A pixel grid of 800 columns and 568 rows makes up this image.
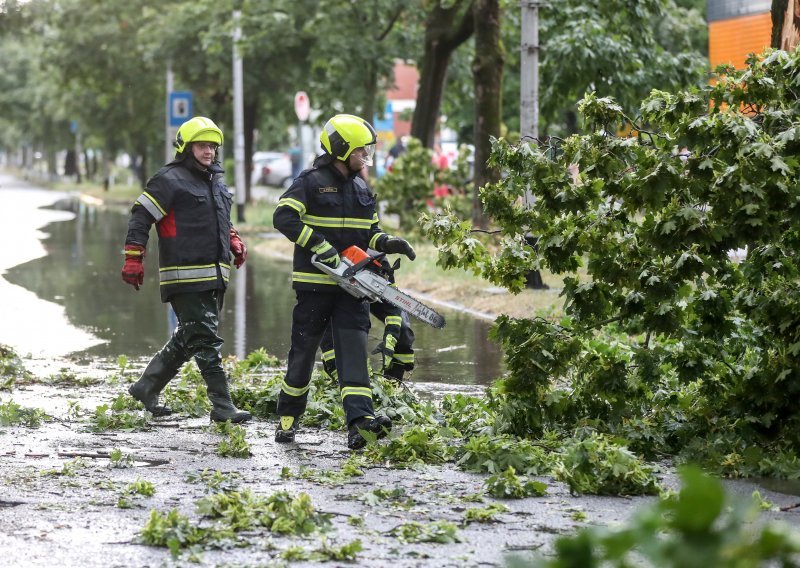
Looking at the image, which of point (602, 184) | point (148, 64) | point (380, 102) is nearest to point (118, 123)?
point (148, 64)

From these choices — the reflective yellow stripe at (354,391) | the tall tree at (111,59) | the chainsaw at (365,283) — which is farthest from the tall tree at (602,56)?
the tall tree at (111,59)

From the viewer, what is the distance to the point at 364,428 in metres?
7.82

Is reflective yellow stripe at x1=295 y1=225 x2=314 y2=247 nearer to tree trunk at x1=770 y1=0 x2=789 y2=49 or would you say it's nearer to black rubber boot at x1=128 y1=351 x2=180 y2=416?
black rubber boot at x1=128 y1=351 x2=180 y2=416

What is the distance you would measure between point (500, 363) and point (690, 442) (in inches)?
176

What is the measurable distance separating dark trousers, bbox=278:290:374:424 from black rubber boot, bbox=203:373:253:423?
626 mm

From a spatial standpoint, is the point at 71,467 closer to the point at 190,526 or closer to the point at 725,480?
the point at 190,526

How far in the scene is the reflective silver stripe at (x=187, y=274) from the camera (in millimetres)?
8469

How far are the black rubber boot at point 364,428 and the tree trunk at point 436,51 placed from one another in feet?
56.5

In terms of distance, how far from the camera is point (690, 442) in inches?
292

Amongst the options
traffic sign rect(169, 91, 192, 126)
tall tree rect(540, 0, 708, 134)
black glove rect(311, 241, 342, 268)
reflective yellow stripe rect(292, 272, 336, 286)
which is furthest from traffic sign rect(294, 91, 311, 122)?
black glove rect(311, 241, 342, 268)

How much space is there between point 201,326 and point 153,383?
60 centimetres

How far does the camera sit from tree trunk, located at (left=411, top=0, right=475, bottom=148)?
2501 centimetres

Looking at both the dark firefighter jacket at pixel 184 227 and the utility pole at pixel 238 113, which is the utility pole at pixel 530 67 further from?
the utility pole at pixel 238 113

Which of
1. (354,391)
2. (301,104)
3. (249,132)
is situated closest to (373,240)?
(354,391)
